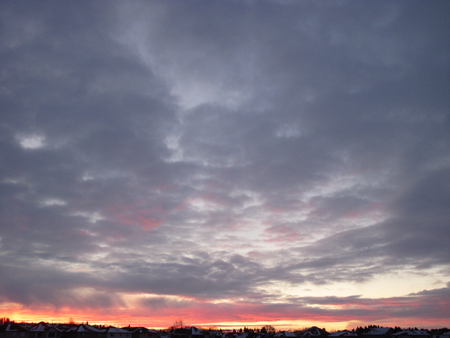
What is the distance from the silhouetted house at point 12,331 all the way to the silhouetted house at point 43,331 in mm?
2761

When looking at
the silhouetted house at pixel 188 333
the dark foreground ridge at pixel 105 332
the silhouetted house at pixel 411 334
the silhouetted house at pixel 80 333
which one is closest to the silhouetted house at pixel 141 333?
the dark foreground ridge at pixel 105 332

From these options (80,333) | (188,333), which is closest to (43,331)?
(80,333)

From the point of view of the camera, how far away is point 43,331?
371 ft

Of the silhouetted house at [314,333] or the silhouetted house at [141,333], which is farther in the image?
the silhouetted house at [314,333]

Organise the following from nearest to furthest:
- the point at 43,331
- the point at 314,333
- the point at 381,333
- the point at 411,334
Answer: the point at 43,331 → the point at 411,334 → the point at 381,333 → the point at 314,333

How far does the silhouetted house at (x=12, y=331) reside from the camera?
331ft

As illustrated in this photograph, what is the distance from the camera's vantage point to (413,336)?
13875 cm

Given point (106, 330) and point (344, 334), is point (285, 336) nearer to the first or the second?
point (344, 334)

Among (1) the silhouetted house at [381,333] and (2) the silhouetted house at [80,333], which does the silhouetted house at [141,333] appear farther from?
(1) the silhouetted house at [381,333]

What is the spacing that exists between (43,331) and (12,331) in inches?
468

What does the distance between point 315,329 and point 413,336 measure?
1424 inches

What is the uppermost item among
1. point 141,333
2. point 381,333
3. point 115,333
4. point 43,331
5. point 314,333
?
point 43,331

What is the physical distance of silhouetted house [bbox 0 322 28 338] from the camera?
331ft

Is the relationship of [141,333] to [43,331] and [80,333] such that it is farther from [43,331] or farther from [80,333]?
[43,331]
